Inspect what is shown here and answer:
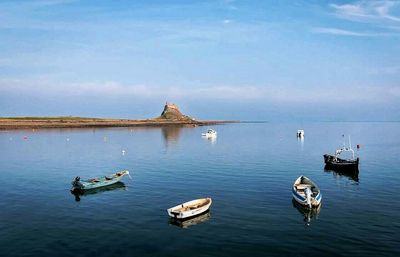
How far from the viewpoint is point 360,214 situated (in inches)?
1451

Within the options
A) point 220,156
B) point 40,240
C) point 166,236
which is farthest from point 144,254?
point 220,156

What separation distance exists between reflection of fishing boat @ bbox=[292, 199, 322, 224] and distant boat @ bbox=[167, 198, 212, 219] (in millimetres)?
9489

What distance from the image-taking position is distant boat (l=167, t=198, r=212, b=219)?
34.5 meters

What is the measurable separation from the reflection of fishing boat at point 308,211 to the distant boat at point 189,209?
9.49 metres

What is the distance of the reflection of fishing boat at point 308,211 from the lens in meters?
35.4

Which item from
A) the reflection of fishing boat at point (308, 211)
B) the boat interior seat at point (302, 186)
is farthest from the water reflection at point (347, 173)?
the reflection of fishing boat at point (308, 211)

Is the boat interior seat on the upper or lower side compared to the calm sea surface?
upper

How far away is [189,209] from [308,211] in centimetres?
1209

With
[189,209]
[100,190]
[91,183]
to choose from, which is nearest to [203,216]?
[189,209]

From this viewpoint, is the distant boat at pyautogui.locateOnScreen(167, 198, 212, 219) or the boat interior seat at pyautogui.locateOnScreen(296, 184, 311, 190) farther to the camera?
the boat interior seat at pyautogui.locateOnScreen(296, 184, 311, 190)

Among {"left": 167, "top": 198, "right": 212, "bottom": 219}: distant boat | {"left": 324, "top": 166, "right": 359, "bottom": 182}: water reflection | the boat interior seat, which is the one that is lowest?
{"left": 324, "top": 166, "right": 359, "bottom": 182}: water reflection

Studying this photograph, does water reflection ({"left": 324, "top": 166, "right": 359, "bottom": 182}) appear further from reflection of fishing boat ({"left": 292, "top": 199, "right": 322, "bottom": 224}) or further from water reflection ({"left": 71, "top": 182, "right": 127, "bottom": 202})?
water reflection ({"left": 71, "top": 182, "right": 127, "bottom": 202})

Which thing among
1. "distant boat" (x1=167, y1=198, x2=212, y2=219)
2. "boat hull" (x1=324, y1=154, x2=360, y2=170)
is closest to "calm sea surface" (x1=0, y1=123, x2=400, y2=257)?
"distant boat" (x1=167, y1=198, x2=212, y2=219)

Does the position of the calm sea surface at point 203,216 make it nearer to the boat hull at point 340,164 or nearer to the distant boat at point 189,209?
the distant boat at point 189,209
